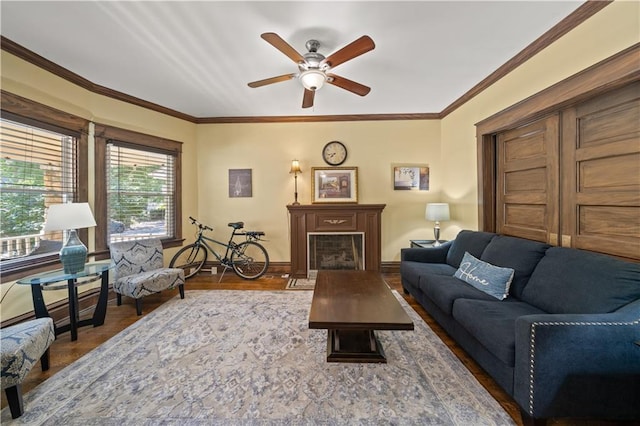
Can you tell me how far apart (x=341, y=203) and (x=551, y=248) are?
2928mm

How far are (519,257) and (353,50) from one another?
2.38 m

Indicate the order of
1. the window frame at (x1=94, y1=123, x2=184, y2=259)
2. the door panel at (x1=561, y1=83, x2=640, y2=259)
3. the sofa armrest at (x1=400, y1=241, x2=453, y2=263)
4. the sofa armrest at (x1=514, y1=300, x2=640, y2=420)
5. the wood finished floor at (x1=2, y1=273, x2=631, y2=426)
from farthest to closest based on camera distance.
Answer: the sofa armrest at (x1=400, y1=241, x2=453, y2=263)
the window frame at (x1=94, y1=123, x2=184, y2=259)
the door panel at (x1=561, y1=83, x2=640, y2=259)
the wood finished floor at (x1=2, y1=273, x2=631, y2=426)
the sofa armrest at (x1=514, y1=300, x2=640, y2=420)

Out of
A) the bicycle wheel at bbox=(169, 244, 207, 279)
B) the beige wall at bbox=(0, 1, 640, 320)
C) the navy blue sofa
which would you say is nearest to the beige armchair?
the bicycle wheel at bbox=(169, 244, 207, 279)

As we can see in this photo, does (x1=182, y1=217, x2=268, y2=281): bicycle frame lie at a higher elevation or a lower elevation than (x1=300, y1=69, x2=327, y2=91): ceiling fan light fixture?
lower

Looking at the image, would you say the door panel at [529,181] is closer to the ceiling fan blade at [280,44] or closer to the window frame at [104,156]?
the ceiling fan blade at [280,44]

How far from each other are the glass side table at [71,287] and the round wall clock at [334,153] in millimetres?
3464

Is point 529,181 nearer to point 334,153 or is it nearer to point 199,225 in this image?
point 334,153

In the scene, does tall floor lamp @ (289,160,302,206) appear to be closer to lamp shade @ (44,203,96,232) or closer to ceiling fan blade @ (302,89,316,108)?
ceiling fan blade @ (302,89,316,108)

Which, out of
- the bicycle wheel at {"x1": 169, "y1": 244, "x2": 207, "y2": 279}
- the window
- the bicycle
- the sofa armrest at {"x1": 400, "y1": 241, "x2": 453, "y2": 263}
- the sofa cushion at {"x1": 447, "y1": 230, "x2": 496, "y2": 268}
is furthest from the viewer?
the bicycle

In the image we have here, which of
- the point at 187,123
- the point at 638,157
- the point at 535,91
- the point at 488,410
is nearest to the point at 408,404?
the point at 488,410

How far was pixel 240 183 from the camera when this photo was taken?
15.6ft

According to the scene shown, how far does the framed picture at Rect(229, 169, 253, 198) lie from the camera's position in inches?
186

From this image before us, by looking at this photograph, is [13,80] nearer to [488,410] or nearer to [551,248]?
[488,410]

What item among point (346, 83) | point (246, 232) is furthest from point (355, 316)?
point (246, 232)
